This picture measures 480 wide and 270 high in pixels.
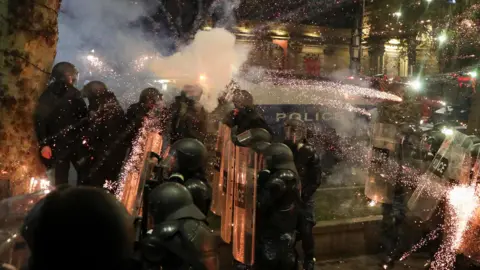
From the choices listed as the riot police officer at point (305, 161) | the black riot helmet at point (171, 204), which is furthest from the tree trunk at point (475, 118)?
the black riot helmet at point (171, 204)

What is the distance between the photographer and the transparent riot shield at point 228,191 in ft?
14.9

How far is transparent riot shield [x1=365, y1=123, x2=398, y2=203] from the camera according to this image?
6.73 metres

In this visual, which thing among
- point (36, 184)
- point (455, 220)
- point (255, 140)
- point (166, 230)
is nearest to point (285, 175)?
point (255, 140)

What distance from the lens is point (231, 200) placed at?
4.52 m

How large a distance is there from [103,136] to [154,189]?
3.28 metres

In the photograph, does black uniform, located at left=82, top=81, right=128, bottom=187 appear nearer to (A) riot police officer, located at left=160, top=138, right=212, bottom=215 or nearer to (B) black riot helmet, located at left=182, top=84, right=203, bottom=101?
(B) black riot helmet, located at left=182, top=84, right=203, bottom=101

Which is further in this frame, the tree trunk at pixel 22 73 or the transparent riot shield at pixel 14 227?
the tree trunk at pixel 22 73

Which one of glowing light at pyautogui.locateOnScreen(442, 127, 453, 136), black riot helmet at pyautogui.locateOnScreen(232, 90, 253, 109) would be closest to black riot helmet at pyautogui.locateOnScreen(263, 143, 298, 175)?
black riot helmet at pyautogui.locateOnScreen(232, 90, 253, 109)

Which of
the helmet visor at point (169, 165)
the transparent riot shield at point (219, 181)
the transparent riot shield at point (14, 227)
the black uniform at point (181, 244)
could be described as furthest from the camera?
→ the transparent riot shield at point (219, 181)

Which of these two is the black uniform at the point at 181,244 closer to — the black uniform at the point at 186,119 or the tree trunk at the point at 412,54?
the black uniform at the point at 186,119

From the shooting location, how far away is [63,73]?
207 inches

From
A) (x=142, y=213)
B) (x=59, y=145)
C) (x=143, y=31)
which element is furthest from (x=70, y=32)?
(x=142, y=213)

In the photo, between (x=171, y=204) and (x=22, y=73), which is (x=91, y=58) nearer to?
(x=22, y=73)

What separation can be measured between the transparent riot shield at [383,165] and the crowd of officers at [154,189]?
1.74m
